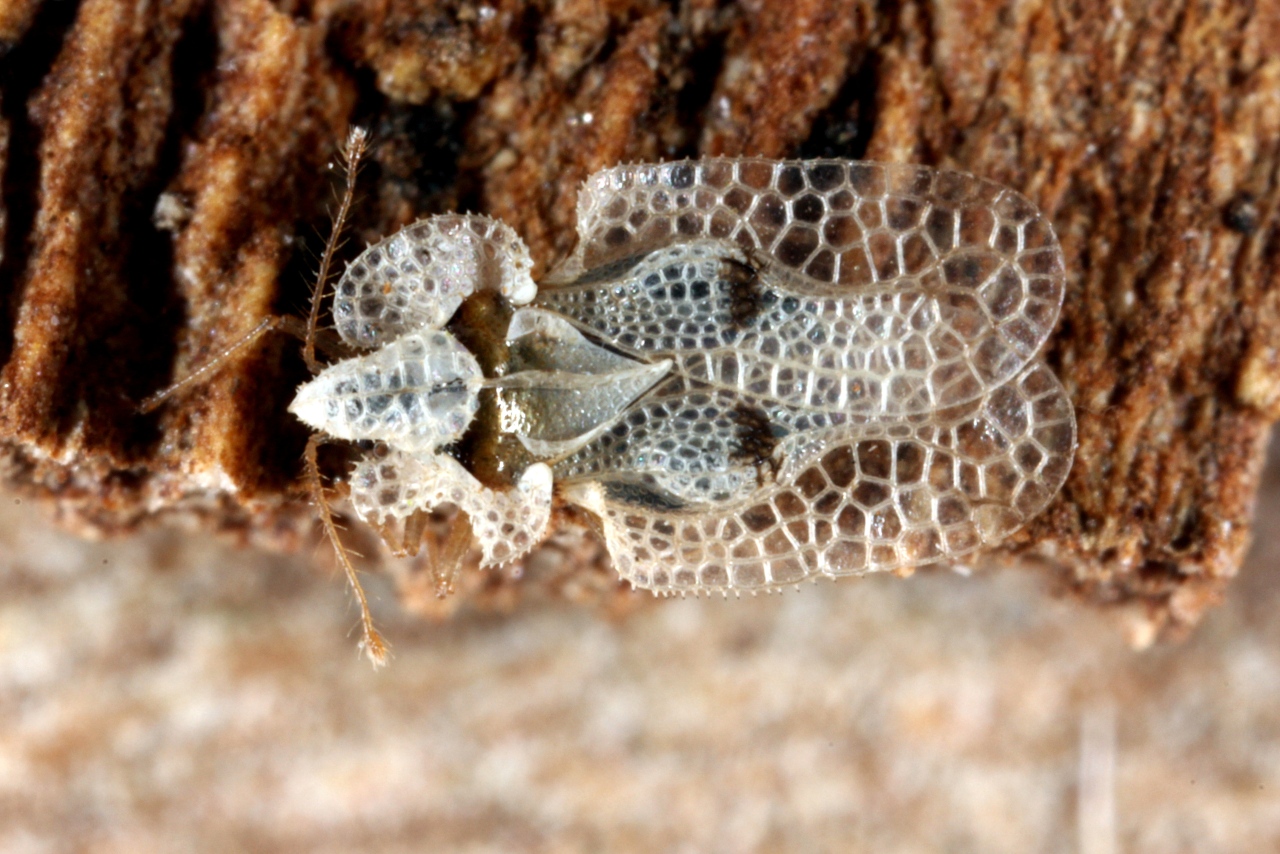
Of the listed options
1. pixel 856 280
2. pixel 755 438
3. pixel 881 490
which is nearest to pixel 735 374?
pixel 755 438

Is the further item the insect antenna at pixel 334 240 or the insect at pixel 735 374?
the insect at pixel 735 374

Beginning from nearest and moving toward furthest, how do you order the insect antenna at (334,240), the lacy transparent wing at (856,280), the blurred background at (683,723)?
1. the insect antenna at (334,240)
2. the lacy transparent wing at (856,280)
3. the blurred background at (683,723)

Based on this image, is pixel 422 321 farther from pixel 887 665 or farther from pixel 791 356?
pixel 887 665

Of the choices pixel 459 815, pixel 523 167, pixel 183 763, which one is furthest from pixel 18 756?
pixel 523 167

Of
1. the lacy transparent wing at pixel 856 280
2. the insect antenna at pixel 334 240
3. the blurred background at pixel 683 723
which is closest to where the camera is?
the insect antenna at pixel 334 240

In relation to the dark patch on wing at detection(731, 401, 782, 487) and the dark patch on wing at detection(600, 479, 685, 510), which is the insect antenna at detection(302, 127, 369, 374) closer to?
the dark patch on wing at detection(600, 479, 685, 510)

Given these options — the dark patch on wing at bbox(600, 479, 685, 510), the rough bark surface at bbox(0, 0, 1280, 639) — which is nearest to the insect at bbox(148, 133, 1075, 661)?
the dark patch on wing at bbox(600, 479, 685, 510)

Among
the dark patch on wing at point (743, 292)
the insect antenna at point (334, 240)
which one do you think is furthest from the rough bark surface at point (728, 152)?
the dark patch on wing at point (743, 292)

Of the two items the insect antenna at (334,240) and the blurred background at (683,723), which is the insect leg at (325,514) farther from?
the blurred background at (683,723)
